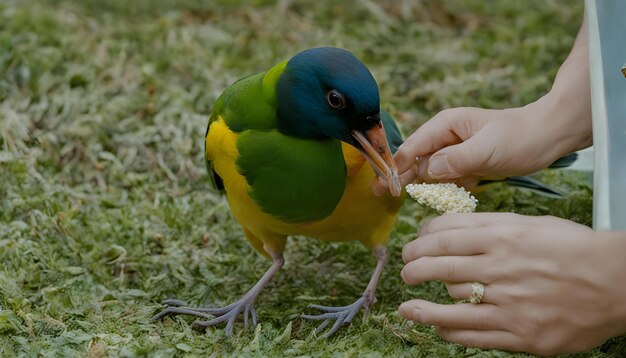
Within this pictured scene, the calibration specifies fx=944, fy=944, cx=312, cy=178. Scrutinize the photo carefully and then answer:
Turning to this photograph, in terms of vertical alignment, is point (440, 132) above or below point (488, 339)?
above

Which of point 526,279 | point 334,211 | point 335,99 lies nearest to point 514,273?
point 526,279

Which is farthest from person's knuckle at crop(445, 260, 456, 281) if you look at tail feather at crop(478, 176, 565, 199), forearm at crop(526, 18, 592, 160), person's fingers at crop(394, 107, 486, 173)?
tail feather at crop(478, 176, 565, 199)

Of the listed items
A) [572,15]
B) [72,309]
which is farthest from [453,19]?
[72,309]

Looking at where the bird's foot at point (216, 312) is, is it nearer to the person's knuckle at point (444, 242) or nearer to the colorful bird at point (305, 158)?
the colorful bird at point (305, 158)

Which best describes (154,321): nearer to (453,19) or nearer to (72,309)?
(72,309)

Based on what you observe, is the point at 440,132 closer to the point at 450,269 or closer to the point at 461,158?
the point at 461,158

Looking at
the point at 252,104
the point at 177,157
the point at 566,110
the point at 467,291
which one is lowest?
the point at 177,157
